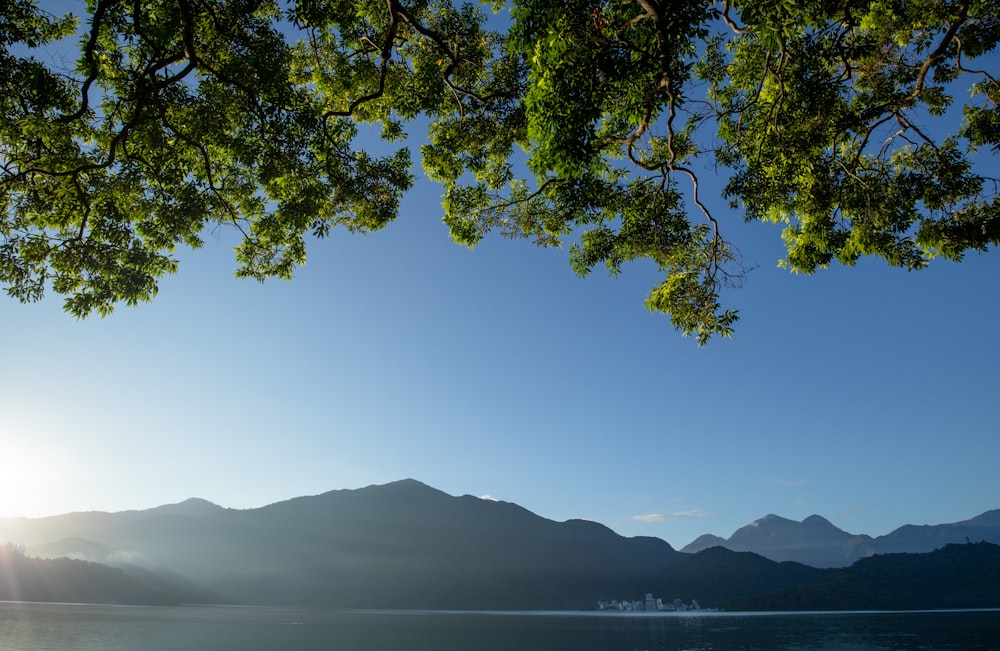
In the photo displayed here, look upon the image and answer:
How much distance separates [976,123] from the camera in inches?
469

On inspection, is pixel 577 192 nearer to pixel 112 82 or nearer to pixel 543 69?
pixel 543 69

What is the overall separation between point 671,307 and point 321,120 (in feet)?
30.5

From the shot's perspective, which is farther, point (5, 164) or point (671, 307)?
point (671, 307)

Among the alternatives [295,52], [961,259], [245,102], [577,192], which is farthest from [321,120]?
[961,259]

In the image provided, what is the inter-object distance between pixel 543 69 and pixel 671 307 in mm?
6564

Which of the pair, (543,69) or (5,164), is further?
(5,164)

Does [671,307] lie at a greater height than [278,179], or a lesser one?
lesser

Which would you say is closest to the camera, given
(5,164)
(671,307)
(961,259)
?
(5,164)

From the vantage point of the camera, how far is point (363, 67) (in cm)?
1309

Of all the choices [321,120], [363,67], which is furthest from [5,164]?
[363,67]

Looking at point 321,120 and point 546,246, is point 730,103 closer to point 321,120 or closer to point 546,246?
point 546,246

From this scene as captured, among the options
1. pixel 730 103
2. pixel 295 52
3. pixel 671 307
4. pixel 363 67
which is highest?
pixel 295 52

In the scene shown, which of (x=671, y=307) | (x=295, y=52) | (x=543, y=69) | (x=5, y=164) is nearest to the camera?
(x=543, y=69)

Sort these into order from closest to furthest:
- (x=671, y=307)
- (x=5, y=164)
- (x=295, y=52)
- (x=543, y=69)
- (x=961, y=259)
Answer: (x=543, y=69) → (x=5, y=164) → (x=961, y=259) → (x=671, y=307) → (x=295, y=52)
